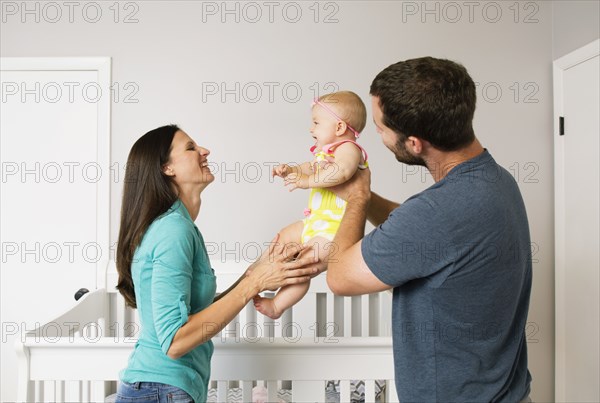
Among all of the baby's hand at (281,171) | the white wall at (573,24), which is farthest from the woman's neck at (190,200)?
the white wall at (573,24)

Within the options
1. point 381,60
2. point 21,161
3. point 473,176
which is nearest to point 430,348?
point 473,176

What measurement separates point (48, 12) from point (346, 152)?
1946 millimetres

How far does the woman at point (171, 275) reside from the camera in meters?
1.40

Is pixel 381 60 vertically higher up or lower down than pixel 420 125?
higher up

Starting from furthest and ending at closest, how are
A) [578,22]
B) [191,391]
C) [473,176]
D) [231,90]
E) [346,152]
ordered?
[231,90] < [578,22] < [346,152] < [191,391] < [473,176]

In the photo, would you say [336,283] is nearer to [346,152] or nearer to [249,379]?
[346,152]

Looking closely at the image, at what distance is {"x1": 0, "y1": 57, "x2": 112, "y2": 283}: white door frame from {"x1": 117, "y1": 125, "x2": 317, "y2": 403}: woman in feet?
4.34

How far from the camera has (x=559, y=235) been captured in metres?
2.85

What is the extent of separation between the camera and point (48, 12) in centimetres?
286

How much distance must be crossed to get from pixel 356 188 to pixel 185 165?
16.9 inches

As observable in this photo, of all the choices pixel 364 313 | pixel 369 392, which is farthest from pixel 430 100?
pixel 364 313

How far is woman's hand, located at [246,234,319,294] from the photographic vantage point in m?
1.49

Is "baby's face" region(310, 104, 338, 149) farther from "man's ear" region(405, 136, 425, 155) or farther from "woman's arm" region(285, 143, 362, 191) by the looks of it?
"man's ear" region(405, 136, 425, 155)

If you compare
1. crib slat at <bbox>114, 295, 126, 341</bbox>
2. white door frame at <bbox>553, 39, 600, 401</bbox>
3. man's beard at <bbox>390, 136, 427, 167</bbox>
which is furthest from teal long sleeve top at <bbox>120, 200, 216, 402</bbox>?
white door frame at <bbox>553, 39, 600, 401</bbox>
